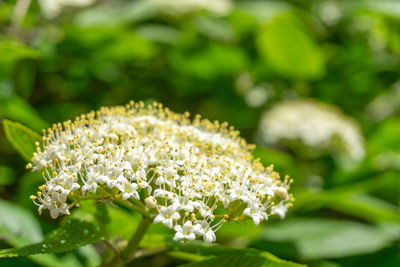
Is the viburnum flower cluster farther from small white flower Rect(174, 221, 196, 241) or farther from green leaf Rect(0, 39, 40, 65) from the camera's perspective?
green leaf Rect(0, 39, 40, 65)

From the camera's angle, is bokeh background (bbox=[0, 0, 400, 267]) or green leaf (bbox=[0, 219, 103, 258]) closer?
green leaf (bbox=[0, 219, 103, 258])

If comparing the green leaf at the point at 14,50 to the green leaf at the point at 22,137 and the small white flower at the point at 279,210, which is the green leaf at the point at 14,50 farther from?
the small white flower at the point at 279,210

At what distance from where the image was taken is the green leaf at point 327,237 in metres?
1.37

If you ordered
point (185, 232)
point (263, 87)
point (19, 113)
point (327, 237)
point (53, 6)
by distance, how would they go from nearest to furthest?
point (185, 232), point (19, 113), point (327, 237), point (53, 6), point (263, 87)

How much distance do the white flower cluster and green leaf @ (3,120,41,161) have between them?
1.21m

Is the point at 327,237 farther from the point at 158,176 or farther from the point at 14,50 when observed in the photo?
the point at 14,50

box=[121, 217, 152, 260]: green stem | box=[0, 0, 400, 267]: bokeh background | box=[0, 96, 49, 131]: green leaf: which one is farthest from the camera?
box=[0, 0, 400, 267]: bokeh background

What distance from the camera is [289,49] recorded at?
191 cm

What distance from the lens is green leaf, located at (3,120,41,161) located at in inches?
34.8

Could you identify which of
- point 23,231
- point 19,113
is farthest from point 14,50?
point 23,231

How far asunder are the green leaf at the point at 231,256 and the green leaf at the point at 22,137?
1.11 feet

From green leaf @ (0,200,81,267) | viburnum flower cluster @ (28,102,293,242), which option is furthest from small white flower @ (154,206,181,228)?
green leaf @ (0,200,81,267)

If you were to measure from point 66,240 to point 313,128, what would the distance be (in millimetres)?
Answer: 1293

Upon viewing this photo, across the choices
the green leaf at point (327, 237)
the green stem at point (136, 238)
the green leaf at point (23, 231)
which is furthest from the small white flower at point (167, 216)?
the green leaf at point (327, 237)
